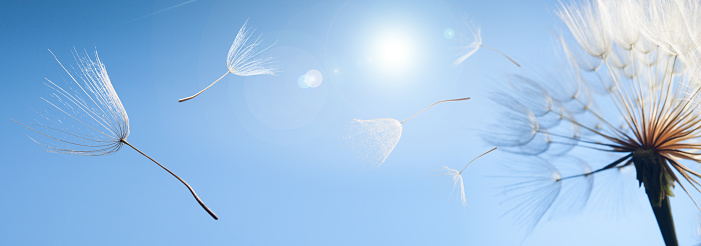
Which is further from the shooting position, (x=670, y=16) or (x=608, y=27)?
(x=608, y=27)

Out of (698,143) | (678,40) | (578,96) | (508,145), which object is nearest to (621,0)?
(678,40)

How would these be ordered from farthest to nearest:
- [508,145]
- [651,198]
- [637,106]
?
[508,145], [637,106], [651,198]

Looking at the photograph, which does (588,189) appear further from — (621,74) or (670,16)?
(670,16)

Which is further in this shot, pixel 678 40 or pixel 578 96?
pixel 578 96

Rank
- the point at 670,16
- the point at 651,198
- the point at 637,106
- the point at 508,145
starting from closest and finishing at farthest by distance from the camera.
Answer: the point at 651,198 → the point at 670,16 → the point at 637,106 → the point at 508,145

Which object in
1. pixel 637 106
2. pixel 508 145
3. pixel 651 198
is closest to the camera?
pixel 651 198

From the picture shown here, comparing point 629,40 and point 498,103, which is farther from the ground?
point 629,40

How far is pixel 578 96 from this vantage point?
3.80 meters

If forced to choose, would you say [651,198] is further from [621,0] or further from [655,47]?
[621,0]

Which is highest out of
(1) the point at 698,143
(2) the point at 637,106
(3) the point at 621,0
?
(3) the point at 621,0

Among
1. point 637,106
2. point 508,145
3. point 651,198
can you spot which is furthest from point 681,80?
point 508,145

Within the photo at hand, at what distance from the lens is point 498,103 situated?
3754mm

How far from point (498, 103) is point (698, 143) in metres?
1.64

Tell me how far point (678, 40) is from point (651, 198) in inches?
52.6
